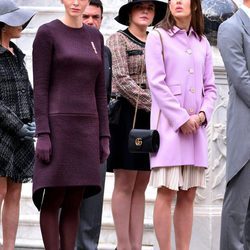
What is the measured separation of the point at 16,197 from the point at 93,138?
108 cm

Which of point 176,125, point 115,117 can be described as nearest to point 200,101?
point 176,125

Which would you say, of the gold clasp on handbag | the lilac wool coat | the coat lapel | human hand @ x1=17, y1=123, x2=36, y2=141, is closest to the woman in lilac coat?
the lilac wool coat

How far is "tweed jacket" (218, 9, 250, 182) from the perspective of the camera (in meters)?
6.85

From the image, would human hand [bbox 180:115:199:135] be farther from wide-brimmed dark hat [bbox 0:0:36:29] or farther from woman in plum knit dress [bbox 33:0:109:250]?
wide-brimmed dark hat [bbox 0:0:36:29]

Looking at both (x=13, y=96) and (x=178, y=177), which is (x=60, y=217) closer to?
(x=178, y=177)

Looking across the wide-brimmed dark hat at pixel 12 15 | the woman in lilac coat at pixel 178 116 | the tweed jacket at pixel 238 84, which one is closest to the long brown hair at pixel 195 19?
the woman in lilac coat at pixel 178 116

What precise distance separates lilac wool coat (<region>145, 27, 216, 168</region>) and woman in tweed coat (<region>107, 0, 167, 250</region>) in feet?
1.63

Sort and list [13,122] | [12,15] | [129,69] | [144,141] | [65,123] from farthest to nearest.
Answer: [129,69], [12,15], [13,122], [144,141], [65,123]

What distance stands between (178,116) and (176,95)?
0.60 feet

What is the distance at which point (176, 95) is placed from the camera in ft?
22.9

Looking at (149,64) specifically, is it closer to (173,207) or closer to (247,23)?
(247,23)

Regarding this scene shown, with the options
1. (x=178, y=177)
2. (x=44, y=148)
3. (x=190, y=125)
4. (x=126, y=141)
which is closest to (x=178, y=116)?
(x=190, y=125)

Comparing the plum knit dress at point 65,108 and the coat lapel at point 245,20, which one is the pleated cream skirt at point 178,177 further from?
the coat lapel at point 245,20

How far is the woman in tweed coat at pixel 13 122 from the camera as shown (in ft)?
23.6
